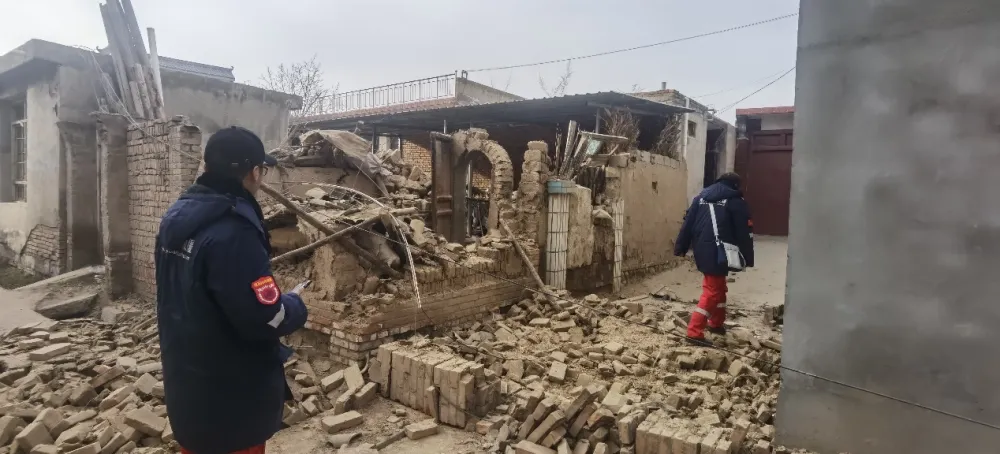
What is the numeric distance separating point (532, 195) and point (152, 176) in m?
5.23

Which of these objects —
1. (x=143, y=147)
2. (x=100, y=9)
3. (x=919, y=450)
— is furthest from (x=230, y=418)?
(x=100, y=9)

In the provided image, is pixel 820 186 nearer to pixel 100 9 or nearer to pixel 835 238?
pixel 835 238

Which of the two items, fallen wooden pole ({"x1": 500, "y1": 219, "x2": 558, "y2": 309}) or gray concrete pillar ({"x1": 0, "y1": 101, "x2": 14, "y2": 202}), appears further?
gray concrete pillar ({"x1": 0, "y1": 101, "x2": 14, "y2": 202})

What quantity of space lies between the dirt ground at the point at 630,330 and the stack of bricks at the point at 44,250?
754 cm

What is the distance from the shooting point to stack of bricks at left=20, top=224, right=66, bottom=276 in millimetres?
9221

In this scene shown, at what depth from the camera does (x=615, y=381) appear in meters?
4.87

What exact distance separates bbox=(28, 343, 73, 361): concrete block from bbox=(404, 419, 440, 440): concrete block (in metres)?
3.88

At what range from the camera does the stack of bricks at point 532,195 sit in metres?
7.85

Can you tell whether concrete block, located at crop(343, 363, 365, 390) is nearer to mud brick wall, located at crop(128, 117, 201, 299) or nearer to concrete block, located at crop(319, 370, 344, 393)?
concrete block, located at crop(319, 370, 344, 393)

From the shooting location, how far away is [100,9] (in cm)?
862

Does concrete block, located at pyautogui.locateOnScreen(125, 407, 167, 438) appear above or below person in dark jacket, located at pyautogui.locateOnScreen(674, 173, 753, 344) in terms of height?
below

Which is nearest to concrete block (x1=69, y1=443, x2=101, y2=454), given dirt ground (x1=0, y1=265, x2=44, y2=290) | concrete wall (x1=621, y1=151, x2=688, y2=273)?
dirt ground (x1=0, y1=265, x2=44, y2=290)

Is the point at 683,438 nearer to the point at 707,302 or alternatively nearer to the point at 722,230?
the point at 707,302

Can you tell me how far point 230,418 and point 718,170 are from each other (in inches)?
596
